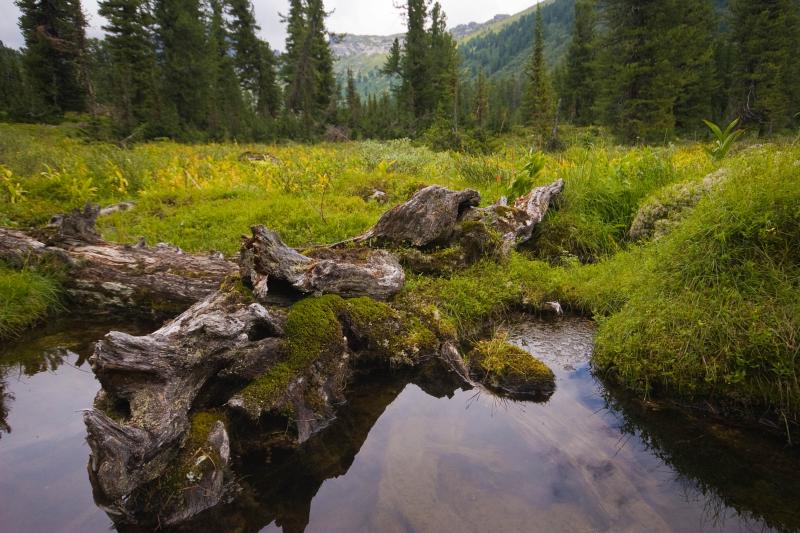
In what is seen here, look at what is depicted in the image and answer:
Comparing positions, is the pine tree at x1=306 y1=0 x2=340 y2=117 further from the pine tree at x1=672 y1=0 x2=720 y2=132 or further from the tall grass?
the tall grass

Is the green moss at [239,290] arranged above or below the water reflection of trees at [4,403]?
above

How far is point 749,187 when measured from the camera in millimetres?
4457

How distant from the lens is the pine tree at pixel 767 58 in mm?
32219

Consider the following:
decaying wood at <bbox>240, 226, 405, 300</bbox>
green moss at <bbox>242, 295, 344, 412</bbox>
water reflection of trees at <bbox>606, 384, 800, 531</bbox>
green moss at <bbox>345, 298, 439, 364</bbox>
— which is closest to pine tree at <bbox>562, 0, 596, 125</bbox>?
decaying wood at <bbox>240, 226, 405, 300</bbox>

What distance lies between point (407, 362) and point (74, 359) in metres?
3.99

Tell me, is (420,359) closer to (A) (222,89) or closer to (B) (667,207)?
(B) (667,207)

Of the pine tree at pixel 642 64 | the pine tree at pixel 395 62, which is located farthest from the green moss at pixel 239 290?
the pine tree at pixel 395 62

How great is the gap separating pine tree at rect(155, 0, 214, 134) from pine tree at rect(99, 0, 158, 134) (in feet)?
4.69

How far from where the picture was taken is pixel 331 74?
46844 mm

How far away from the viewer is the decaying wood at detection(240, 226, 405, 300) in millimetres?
4371

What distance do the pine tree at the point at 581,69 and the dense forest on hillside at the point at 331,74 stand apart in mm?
285

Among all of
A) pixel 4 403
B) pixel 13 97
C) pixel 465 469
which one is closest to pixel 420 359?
pixel 465 469

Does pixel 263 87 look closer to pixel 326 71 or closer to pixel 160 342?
pixel 326 71

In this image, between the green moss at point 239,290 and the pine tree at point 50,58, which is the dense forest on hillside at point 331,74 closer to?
the pine tree at point 50,58
